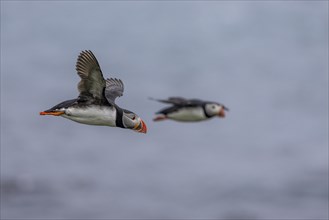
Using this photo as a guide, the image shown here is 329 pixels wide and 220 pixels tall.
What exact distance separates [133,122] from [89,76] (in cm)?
153

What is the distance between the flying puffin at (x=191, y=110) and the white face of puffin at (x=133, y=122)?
2.75 metres

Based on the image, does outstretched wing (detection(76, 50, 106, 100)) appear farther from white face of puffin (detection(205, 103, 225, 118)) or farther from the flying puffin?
white face of puffin (detection(205, 103, 225, 118))

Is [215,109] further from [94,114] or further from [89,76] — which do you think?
[94,114]

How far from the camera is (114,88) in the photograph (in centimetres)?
2020

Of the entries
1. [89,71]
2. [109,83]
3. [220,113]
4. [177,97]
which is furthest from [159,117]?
[109,83]

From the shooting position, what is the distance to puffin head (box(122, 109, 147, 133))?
1739cm

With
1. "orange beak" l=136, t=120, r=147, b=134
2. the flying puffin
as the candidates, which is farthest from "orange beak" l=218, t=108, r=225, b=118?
"orange beak" l=136, t=120, r=147, b=134

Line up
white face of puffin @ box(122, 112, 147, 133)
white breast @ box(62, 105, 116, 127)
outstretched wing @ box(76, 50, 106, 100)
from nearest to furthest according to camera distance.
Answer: outstretched wing @ box(76, 50, 106, 100), white breast @ box(62, 105, 116, 127), white face of puffin @ box(122, 112, 147, 133)

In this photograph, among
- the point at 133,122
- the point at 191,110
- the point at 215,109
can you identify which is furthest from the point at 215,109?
the point at 133,122

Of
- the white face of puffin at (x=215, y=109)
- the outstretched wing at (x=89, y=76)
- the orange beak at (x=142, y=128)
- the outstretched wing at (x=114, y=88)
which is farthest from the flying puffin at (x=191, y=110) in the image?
the outstretched wing at (x=114, y=88)

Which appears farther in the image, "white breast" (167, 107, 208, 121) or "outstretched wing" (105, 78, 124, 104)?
"outstretched wing" (105, 78, 124, 104)

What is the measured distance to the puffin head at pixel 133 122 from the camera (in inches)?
685

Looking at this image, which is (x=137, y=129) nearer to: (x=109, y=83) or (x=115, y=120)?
(x=115, y=120)

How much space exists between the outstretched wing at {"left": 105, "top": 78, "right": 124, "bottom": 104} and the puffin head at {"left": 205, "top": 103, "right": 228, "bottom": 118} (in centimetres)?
560
